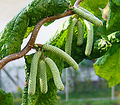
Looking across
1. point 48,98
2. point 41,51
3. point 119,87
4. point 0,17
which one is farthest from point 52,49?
point 119,87

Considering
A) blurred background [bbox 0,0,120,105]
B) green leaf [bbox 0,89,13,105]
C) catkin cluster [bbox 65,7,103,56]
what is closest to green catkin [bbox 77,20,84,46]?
catkin cluster [bbox 65,7,103,56]

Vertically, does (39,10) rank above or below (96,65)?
above

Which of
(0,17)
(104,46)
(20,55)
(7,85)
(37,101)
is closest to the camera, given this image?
(20,55)

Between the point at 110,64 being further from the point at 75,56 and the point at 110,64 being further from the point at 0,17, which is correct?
the point at 0,17

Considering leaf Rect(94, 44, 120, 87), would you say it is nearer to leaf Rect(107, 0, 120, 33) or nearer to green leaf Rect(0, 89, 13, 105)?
leaf Rect(107, 0, 120, 33)

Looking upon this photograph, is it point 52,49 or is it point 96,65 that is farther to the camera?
point 96,65

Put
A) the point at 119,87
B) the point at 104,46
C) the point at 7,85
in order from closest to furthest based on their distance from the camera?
the point at 104,46 → the point at 7,85 → the point at 119,87

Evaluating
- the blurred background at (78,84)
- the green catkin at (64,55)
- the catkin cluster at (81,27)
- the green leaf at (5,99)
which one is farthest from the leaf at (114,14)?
the blurred background at (78,84)

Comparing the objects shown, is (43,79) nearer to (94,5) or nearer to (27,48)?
(27,48)

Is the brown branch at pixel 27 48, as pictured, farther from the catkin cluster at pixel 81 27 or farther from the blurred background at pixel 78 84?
the blurred background at pixel 78 84
